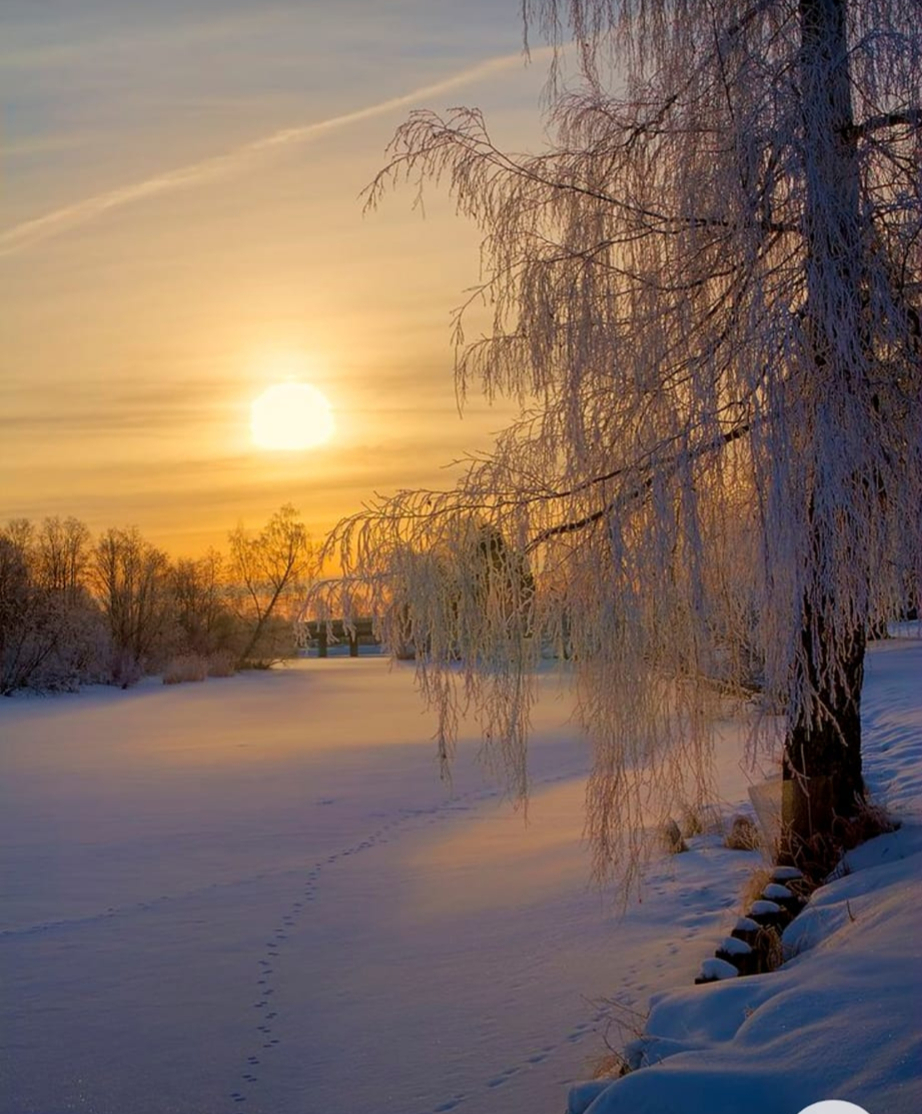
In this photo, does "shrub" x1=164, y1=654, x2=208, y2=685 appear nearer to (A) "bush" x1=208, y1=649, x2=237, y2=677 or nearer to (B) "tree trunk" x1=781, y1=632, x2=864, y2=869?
(A) "bush" x1=208, y1=649, x2=237, y2=677

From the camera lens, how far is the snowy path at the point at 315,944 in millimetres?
5207

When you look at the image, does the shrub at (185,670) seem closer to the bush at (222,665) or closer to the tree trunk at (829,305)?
the bush at (222,665)

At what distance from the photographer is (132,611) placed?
38.5 meters

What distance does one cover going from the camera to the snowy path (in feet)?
17.1

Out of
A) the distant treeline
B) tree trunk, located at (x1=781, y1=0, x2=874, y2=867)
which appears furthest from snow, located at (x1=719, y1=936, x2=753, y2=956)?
the distant treeline

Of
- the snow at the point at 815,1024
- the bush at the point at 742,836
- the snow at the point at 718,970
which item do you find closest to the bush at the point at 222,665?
the bush at the point at 742,836

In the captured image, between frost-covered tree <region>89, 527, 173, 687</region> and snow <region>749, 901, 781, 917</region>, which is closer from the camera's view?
snow <region>749, 901, 781, 917</region>

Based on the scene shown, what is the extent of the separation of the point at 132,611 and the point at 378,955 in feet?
108

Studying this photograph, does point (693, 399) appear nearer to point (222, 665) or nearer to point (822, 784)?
point (822, 784)

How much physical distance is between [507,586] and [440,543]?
1.27 feet

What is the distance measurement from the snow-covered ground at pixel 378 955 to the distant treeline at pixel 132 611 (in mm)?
18204

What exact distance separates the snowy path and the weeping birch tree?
1.05 meters

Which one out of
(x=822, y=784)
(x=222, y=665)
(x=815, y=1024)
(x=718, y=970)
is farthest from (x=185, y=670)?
(x=815, y=1024)

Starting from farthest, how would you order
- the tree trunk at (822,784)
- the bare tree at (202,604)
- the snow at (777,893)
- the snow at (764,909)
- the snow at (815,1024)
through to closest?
1. the bare tree at (202,604)
2. the tree trunk at (822,784)
3. the snow at (777,893)
4. the snow at (764,909)
5. the snow at (815,1024)
